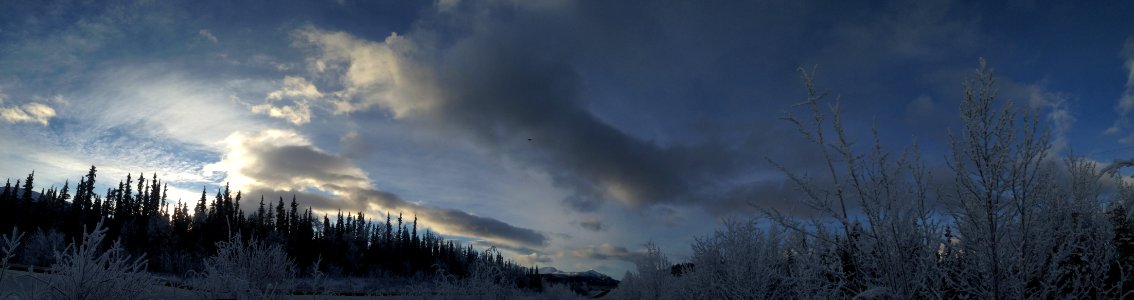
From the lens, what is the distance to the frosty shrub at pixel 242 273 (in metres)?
13.3

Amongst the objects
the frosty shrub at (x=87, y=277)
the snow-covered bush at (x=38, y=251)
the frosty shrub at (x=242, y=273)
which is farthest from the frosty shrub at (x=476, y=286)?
the snow-covered bush at (x=38, y=251)

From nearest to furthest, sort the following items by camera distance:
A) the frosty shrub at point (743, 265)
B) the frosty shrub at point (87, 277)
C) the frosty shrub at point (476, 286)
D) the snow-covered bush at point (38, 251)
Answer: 1. the frosty shrub at point (87, 277)
2. the frosty shrub at point (743, 265)
3. the frosty shrub at point (476, 286)
4. the snow-covered bush at point (38, 251)

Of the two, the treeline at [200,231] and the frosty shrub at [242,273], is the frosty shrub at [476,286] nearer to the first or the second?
the frosty shrub at [242,273]

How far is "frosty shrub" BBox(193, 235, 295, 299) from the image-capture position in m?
13.3

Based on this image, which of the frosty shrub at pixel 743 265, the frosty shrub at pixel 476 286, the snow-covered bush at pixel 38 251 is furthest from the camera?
the snow-covered bush at pixel 38 251

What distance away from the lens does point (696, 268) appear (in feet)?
55.9

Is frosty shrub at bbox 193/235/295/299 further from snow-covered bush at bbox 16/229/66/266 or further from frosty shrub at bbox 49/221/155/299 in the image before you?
snow-covered bush at bbox 16/229/66/266

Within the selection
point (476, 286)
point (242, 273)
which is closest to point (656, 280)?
point (476, 286)

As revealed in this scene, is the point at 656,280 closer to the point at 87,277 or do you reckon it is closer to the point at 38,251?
the point at 87,277

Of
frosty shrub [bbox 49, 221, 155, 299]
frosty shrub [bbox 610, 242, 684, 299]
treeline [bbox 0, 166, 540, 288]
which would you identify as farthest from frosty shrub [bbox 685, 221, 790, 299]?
treeline [bbox 0, 166, 540, 288]

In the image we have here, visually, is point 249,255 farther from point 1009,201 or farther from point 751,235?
point 1009,201

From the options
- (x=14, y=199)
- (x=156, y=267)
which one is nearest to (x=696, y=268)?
(x=156, y=267)

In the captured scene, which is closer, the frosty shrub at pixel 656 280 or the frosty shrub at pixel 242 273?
the frosty shrub at pixel 242 273

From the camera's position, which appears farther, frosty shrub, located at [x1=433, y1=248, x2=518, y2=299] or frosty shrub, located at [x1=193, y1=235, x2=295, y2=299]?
frosty shrub, located at [x1=433, y1=248, x2=518, y2=299]
